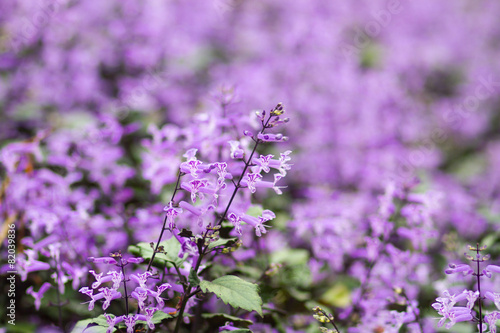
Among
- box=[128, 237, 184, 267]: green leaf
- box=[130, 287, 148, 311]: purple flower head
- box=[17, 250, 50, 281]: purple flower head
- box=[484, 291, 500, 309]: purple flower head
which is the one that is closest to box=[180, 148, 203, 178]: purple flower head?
box=[128, 237, 184, 267]: green leaf

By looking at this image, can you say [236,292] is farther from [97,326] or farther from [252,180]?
[97,326]

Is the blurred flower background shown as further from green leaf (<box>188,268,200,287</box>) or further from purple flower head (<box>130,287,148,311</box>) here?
purple flower head (<box>130,287,148,311</box>)

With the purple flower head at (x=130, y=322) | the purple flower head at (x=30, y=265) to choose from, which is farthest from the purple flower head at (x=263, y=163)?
the purple flower head at (x=30, y=265)

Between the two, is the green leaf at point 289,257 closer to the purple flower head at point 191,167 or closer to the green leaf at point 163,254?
the green leaf at point 163,254

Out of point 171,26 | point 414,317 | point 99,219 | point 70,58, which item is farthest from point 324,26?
point 414,317

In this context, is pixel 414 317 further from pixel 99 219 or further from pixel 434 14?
pixel 434 14

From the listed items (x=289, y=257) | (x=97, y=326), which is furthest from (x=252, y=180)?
(x=289, y=257)
